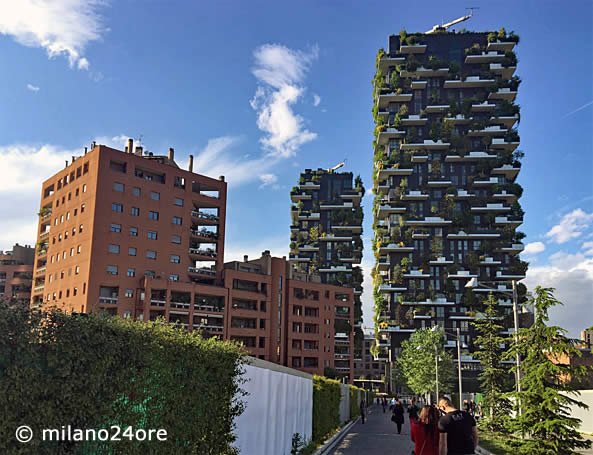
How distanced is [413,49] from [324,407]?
99773 mm

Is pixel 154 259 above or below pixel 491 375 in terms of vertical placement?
above

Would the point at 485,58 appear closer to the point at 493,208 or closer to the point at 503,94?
the point at 503,94

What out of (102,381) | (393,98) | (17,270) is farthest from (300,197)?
(102,381)

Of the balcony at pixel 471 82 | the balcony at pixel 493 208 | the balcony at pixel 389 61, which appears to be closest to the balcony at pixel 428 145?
the balcony at pixel 471 82

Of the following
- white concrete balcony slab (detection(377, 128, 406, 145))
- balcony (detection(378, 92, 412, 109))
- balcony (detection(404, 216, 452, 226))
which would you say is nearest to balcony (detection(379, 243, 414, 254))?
balcony (detection(404, 216, 452, 226))

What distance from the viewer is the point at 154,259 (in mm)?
71812

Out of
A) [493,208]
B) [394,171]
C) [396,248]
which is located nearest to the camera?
[493,208]

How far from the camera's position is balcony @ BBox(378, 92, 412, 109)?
114 m

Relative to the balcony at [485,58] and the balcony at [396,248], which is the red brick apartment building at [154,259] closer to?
the balcony at [396,248]

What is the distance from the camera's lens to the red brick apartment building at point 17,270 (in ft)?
298

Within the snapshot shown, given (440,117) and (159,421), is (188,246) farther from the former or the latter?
(159,421)

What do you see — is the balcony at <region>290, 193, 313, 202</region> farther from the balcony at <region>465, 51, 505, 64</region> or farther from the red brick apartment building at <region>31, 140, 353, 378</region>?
the red brick apartment building at <region>31, 140, 353, 378</region>

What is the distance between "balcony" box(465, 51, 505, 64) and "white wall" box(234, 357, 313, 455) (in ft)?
345

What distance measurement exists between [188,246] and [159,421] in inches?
2714
